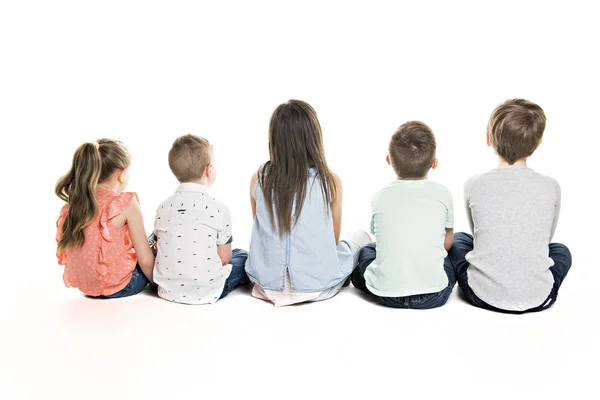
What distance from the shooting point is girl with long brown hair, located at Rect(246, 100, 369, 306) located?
370 cm

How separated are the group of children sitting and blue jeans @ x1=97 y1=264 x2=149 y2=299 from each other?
2 cm

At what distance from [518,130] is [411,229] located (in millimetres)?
718

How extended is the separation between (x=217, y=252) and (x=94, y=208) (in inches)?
25.4

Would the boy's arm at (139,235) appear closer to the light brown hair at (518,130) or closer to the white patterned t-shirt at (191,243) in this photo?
the white patterned t-shirt at (191,243)

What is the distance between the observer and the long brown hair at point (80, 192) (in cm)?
374

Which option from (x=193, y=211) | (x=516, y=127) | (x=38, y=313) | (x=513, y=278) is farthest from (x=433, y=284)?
(x=38, y=313)

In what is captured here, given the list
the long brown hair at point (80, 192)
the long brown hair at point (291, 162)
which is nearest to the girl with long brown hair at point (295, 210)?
the long brown hair at point (291, 162)

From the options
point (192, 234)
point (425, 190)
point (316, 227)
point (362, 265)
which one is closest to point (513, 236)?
point (425, 190)

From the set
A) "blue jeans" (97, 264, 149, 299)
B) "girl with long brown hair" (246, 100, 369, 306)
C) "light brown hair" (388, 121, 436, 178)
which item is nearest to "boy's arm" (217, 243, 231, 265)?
"girl with long brown hair" (246, 100, 369, 306)

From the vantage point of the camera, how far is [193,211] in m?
3.76

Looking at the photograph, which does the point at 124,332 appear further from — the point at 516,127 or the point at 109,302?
the point at 516,127

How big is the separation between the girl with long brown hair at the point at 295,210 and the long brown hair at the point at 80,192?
798 mm

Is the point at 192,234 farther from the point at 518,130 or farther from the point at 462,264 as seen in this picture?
the point at 518,130

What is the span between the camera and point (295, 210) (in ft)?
12.2
